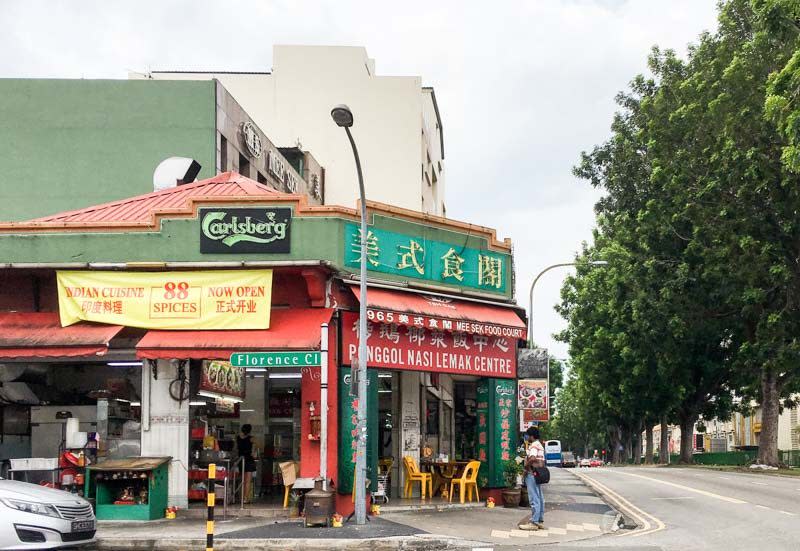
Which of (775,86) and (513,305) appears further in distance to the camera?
(513,305)

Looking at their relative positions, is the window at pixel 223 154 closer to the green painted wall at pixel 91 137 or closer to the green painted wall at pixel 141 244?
the green painted wall at pixel 91 137

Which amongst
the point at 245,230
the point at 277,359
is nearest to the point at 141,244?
the point at 245,230

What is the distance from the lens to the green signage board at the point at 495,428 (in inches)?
849

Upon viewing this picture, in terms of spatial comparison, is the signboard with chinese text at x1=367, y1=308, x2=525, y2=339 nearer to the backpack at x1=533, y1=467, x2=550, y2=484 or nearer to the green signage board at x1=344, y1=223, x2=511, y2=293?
the green signage board at x1=344, y1=223, x2=511, y2=293

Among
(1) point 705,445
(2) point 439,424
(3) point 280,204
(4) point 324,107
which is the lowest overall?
(1) point 705,445

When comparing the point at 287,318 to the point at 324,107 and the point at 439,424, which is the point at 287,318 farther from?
the point at 324,107

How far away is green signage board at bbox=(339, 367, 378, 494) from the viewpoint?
18906 mm

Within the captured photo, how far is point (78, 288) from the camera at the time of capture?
62.9 ft

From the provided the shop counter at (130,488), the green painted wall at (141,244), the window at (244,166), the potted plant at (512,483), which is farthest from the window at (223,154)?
the potted plant at (512,483)

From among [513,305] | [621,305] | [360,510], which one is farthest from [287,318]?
[621,305]

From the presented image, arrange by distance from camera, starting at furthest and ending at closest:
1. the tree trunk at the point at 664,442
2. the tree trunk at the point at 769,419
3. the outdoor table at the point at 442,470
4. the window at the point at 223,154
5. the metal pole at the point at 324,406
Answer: the tree trunk at the point at 664,442, the tree trunk at the point at 769,419, the window at the point at 223,154, the outdoor table at the point at 442,470, the metal pole at the point at 324,406

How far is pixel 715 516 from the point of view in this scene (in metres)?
19.4

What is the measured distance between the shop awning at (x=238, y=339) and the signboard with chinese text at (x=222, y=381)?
714 mm

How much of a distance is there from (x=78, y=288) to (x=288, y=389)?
664 centimetres
